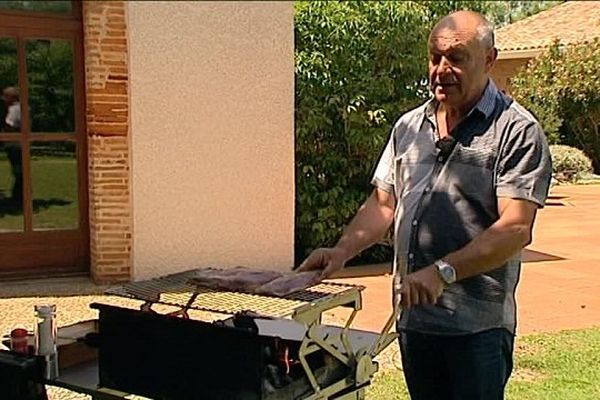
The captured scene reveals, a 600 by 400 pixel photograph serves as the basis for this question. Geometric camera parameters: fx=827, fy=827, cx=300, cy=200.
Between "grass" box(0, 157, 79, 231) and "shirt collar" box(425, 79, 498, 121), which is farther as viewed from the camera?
"grass" box(0, 157, 79, 231)

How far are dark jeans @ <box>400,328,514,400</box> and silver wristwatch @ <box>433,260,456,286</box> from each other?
259 millimetres

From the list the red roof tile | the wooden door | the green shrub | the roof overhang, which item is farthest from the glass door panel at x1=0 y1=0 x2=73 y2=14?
the roof overhang

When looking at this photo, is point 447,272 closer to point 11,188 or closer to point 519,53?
point 11,188

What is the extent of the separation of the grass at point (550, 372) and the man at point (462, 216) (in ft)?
5.73

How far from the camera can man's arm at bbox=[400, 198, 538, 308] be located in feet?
6.48

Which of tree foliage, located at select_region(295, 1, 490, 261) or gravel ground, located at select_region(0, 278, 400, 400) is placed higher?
tree foliage, located at select_region(295, 1, 490, 261)

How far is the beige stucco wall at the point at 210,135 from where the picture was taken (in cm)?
631

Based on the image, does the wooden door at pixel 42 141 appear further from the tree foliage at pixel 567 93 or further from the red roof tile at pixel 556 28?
the red roof tile at pixel 556 28

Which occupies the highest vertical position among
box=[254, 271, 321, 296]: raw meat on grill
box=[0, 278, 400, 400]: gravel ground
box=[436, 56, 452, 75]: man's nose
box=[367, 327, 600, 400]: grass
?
box=[436, 56, 452, 75]: man's nose

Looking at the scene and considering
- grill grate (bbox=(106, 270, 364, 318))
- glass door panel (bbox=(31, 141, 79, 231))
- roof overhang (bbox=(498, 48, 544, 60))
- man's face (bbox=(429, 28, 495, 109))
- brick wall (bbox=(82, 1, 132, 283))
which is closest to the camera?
man's face (bbox=(429, 28, 495, 109))

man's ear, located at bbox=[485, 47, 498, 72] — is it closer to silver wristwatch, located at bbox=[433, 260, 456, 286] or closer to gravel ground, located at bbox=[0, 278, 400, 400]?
silver wristwatch, located at bbox=[433, 260, 456, 286]

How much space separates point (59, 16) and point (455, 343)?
5144 millimetres

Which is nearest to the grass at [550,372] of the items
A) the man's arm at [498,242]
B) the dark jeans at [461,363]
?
the dark jeans at [461,363]

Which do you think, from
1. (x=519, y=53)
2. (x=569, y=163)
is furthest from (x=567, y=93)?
(x=519, y=53)
